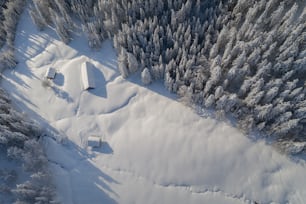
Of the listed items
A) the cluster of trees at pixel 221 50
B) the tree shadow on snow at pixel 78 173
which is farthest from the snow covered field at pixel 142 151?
the cluster of trees at pixel 221 50

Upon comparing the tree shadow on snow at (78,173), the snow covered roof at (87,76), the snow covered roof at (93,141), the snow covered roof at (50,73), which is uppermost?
the snow covered roof at (50,73)

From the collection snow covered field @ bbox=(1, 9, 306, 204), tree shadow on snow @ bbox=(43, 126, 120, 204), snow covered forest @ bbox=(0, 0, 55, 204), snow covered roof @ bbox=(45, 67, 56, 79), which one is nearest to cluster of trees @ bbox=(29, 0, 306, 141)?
snow covered field @ bbox=(1, 9, 306, 204)

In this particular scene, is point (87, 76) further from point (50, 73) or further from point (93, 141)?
point (93, 141)

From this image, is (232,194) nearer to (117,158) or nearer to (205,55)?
(117,158)

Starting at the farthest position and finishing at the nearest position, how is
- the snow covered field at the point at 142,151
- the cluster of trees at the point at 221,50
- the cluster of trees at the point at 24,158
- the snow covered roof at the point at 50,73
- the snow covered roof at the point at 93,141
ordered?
1. the snow covered roof at the point at 50,73
2. the snow covered roof at the point at 93,141
3. the cluster of trees at the point at 221,50
4. the snow covered field at the point at 142,151
5. the cluster of trees at the point at 24,158

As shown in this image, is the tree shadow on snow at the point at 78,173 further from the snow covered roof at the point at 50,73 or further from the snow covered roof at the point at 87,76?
the snow covered roof at the point at 50,73

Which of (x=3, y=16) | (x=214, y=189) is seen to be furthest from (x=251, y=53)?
(x=3, y=16)

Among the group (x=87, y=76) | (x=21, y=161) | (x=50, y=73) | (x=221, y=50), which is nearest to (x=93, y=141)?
(x=87, y=76)

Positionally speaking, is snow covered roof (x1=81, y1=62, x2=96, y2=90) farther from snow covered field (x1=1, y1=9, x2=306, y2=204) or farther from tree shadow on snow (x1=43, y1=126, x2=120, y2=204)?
tree shadow on snow (x1=43, y1=126, x2=120, y2=204)
